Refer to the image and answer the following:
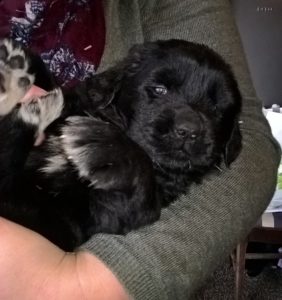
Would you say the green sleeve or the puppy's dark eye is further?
the puppy's dark eye

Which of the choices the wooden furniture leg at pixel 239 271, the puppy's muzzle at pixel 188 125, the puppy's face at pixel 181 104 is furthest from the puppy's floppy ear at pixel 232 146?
the wooden furniture leg at pixel 239 271

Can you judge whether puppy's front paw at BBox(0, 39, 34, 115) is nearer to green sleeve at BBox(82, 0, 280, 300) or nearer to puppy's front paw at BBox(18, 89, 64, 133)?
puppy's front paw at BBox(18, 89, 64, 133)

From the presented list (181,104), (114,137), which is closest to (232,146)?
(181,104)

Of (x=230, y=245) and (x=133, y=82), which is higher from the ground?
(x=133, y=82)

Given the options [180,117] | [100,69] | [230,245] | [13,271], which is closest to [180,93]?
[180,117]

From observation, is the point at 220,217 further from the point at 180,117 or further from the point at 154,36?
the point at 154,36

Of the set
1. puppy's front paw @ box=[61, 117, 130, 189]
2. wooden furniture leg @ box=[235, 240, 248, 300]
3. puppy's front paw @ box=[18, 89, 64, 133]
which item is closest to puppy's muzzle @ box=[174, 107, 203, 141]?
puppy's front paw @ box=[61, 117, 130, 189]

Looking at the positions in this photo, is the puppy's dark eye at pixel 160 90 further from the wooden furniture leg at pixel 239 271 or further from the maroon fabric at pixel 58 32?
the wooden furniture leg at pixel 239 271

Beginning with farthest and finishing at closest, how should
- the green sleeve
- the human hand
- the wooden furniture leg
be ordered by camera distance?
the wooden furniture leg → the green sleeve → the human hand
